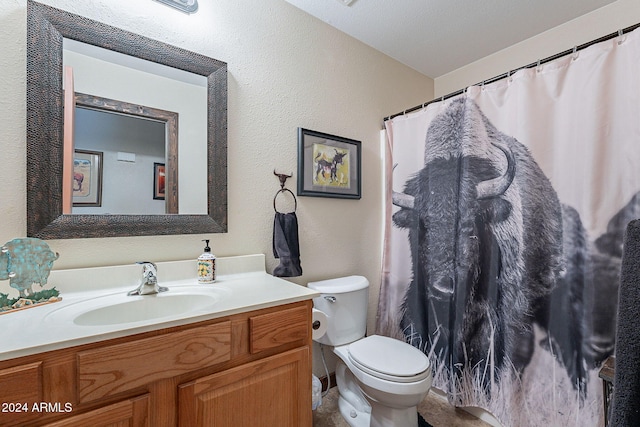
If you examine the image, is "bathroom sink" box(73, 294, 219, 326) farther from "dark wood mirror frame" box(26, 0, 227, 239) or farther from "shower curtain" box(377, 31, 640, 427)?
"shower curtain" box(377, 31, 640, 427)

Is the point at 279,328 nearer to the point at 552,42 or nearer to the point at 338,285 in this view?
the point at 338,285

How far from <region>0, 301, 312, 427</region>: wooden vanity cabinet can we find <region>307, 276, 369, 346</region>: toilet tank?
468 mm

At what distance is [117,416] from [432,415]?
1.59 metres

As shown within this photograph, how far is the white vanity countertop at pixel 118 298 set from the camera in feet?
2.26

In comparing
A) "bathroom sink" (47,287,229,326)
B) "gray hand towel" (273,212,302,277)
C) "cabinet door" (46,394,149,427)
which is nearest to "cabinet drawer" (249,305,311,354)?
"bathroom sink" (47,287,229,326)

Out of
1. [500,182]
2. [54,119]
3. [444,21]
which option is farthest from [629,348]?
[444,21]

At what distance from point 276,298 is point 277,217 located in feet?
1.94

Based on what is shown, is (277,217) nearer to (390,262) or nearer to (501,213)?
(390,262)

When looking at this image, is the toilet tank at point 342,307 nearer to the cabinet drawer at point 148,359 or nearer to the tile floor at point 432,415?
the tile floor at point 432,415

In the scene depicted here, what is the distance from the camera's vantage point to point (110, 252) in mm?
1147

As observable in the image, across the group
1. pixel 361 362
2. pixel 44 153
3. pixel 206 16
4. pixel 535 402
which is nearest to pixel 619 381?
pixel 361 362

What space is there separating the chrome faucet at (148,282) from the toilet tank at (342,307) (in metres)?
0.79

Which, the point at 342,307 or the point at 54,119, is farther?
the point at 342,307

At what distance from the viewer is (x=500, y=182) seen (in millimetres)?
1446
